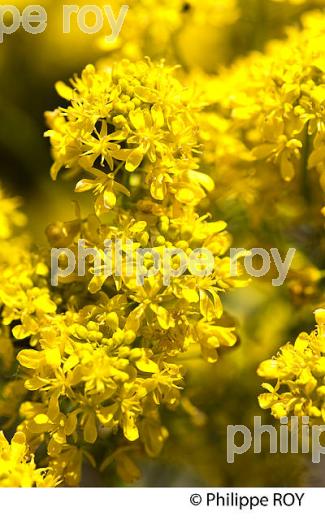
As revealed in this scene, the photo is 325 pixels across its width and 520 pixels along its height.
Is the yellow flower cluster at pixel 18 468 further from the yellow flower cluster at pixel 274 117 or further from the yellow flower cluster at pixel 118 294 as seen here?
the yellow flower cluster at pixel 274 117

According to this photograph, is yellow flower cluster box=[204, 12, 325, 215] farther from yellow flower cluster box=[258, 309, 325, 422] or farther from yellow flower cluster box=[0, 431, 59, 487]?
yellow flower cluster box=[0, 431, 59, 487]

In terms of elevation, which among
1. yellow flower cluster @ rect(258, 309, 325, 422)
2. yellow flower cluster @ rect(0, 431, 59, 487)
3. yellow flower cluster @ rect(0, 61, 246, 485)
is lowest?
yellow flower cluster @ rect(0, 431, 59, 487)

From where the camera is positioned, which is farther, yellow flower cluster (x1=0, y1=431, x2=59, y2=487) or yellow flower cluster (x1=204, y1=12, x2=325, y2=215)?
yellow flower cluster (x1=204, y1=12, x2=325, y2=215)

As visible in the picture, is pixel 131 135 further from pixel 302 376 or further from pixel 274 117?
pixel 302 376

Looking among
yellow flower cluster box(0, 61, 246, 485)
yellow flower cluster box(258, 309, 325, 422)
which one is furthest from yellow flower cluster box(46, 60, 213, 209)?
yellow flower cluster box(258, 309, 325, 422)

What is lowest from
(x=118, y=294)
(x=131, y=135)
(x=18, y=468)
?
(x=18, y=468)

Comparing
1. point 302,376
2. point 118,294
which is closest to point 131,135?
point 118,294

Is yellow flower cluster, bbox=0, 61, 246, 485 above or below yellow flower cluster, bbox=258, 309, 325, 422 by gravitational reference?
above
